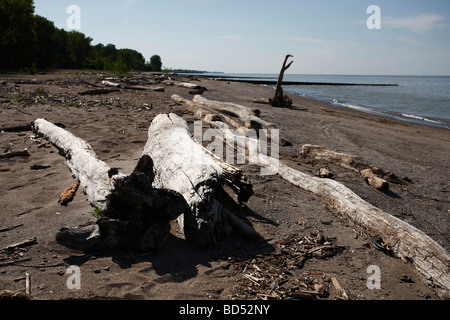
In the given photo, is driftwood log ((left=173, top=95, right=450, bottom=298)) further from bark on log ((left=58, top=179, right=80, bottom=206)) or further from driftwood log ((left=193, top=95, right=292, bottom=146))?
bark on log ((left=58, top=179, right=80, bottom=206))

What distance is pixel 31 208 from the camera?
12.5 ft

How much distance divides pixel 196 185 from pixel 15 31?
1619 inches

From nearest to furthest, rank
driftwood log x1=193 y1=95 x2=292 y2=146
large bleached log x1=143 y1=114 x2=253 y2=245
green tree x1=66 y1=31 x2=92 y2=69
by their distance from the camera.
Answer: large bleached log x1=143 y1=114 x2=253 y2=245 < driftwood log x1=193 y1=95 x2=292 y2=146 < green tree x1=66 y1=31 x2=92 y2=69

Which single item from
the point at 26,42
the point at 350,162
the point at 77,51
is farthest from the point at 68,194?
the point at 77,51

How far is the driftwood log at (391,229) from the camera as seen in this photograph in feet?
9.77

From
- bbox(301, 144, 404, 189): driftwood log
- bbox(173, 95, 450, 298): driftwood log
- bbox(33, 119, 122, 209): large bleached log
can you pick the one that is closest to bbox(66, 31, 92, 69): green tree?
bbox(33, 119, 122, 209): large bleached log

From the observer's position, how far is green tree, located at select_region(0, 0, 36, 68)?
33.3 metres

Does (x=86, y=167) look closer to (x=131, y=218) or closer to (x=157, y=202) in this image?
(x=131, y=218)

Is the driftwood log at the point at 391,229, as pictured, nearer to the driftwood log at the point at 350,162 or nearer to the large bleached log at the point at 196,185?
the driftwood log at the point at 350,162

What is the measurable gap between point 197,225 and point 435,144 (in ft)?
33.7

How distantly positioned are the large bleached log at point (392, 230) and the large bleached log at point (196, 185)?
183 cm

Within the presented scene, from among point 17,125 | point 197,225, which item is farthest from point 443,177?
point 17,125

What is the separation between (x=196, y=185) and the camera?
3.37 m

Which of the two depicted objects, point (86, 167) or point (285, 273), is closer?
point (285, 273)
